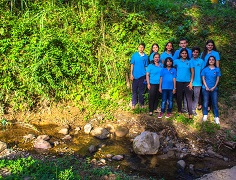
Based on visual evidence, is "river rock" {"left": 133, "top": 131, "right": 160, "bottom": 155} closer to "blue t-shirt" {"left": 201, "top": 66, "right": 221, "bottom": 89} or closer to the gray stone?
the gray stone

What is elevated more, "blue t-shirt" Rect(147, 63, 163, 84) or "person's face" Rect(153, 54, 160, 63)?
"person's face" Rect(153, 54, 160, 63)

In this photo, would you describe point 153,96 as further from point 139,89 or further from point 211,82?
point 211,82

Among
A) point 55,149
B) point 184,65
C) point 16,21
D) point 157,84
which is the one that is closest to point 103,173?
point 55,149

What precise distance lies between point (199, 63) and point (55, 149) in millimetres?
4136

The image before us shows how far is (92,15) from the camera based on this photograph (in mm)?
7484

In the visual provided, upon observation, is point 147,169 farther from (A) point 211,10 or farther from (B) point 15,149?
(A) point 211,10

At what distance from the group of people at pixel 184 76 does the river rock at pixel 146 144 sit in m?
1.02

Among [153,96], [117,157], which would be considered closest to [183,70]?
[153,96]

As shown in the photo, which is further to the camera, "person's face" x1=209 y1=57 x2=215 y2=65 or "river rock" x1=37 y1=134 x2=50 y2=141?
"person's face" x1=209 y1=57 x2=215 y2=65

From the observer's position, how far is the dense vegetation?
6121 mm

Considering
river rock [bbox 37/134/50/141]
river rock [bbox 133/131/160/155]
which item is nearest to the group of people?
river rock [bbox 133/131/160/155]

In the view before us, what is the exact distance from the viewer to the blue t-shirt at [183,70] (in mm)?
5773

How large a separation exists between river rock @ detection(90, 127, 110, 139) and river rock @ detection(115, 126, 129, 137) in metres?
0.26

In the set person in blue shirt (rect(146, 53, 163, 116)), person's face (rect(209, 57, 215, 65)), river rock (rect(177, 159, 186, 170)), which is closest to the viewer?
river rock (rect(177, 159, 186, 170))
